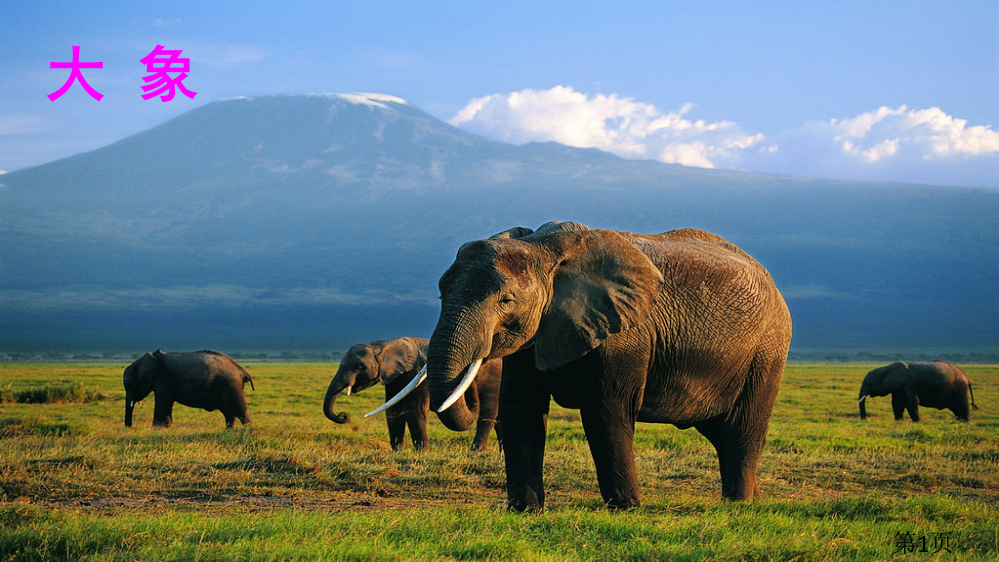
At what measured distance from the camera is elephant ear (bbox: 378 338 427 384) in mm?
18469

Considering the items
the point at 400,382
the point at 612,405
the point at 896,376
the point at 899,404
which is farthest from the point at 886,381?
the point at 612,405

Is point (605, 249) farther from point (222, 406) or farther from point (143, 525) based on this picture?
point (222, 406)

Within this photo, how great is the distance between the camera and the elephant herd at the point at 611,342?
8336mm

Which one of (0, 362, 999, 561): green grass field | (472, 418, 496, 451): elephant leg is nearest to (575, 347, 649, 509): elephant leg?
(0, 362, 999, 561): green grass field

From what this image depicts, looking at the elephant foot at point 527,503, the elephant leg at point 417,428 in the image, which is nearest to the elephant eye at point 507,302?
the elephant foot at point 527,503

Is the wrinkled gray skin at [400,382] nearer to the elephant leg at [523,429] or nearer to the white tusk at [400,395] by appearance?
the elephant leg at [523,429]

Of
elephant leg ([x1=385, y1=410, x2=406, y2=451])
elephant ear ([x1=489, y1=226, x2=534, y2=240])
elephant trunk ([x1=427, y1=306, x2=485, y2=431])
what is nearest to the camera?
elephant trunk ([x1=427, y1=306, x2=485, y2=431])

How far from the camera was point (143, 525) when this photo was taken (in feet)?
27.4

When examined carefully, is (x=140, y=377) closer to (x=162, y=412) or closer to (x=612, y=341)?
(x=162, y=412)

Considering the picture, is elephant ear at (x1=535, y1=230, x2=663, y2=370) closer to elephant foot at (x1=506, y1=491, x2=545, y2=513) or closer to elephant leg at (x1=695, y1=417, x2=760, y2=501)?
elephant foot at (x1=506, y1=491, x2=545, y2=513)

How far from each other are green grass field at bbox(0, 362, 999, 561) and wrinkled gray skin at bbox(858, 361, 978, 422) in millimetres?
5194

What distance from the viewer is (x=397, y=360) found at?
1853 cm

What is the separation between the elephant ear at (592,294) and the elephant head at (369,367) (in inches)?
393

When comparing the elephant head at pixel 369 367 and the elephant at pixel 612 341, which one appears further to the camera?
the elephant head at pixel 369 367
